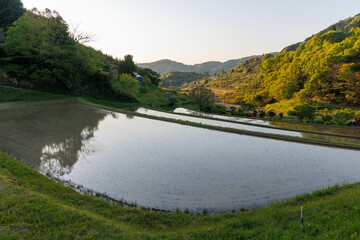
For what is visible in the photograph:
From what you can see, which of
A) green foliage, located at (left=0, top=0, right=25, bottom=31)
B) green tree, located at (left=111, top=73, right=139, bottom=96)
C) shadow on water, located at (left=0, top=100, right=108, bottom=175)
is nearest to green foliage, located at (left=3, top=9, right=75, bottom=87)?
green tree, located at (left=111, top=73, right=139, bottom=96)

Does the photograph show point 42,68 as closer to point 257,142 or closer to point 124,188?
point 124,188

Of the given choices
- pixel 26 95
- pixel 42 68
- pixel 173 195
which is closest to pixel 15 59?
pixel 42 68

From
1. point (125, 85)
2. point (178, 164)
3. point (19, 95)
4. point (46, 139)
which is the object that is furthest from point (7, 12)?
point (178, 164)

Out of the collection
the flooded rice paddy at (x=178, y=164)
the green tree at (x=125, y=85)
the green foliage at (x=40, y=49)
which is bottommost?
the flooded rice paddy at (x=178, y=164)

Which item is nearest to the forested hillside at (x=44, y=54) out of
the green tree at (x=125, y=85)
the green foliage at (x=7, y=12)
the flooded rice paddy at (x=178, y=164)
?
the green foliage at (x=7, y=12)

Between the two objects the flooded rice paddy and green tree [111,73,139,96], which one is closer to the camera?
the flooded rice paddy

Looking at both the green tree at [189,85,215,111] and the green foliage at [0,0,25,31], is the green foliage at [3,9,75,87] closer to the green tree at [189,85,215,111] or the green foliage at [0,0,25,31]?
the green foliage at [0,0,25,31]

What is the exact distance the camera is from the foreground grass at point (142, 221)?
325cm

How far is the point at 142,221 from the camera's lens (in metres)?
4.15

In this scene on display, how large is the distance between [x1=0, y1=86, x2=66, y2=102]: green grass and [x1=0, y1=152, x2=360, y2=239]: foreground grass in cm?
2530

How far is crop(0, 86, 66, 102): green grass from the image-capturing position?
21719 mm

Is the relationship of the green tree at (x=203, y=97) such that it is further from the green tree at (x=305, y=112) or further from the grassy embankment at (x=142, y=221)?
the grassy embankment at (x=142, y=221)

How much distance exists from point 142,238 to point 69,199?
2.84 m

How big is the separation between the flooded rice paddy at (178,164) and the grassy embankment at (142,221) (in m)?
1.00
